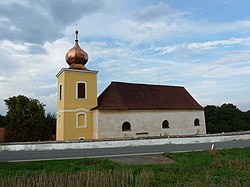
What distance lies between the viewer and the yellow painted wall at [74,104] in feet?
85.0

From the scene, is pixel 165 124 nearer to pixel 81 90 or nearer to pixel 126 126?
pixel 126 126

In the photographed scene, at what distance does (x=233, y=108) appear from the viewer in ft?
171

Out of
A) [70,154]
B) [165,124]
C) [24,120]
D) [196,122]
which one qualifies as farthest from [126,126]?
[24,120]

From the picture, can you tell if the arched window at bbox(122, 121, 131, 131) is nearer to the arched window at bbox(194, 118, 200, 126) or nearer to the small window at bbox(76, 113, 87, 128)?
the small window at bbox(76, 113, 87, 128)

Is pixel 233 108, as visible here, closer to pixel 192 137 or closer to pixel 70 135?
pixel 192 137

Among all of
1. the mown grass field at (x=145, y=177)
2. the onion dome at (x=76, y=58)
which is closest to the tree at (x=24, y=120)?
the onion dome at (x=76, y=58)

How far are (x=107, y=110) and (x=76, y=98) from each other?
139 inches

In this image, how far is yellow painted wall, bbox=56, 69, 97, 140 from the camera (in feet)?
85.0

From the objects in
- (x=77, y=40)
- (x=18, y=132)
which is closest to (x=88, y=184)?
(x=77, y=40)

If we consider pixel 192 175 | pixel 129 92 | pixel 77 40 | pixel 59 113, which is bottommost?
pixel 192 175

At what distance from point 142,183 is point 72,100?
20.4 metres

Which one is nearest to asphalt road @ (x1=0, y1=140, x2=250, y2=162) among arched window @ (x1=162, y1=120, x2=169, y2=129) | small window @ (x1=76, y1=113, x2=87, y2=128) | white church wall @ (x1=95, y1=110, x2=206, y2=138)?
white church wall @ (x1=95, y1=110, x2=206, y2=138)

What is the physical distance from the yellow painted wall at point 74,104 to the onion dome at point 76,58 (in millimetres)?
1112

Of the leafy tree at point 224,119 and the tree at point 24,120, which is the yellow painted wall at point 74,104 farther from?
the leafy tree at point 224,119
